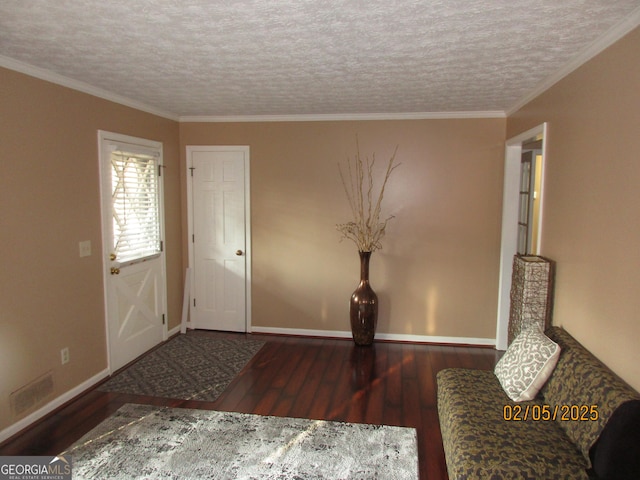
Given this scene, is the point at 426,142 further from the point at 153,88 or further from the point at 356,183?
the point at 153,88

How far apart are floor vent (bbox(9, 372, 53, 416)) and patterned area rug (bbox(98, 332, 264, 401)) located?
0.50 meters

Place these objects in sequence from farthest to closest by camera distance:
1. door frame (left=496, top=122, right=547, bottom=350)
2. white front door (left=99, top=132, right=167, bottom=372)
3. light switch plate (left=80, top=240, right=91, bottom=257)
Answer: door frame (left=496, top=122, right=547, bottom=350) < white front door (left=99, top=132, right=167, bottom=372) < light switch plate (left=80, top=240, right=91, bottom=257)

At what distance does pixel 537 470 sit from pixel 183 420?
2.27 meters

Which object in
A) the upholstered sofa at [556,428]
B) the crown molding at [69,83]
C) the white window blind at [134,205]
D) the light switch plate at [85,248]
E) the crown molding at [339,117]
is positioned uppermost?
the crown molding at [339,117]

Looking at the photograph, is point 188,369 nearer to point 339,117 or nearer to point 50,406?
point 50,406

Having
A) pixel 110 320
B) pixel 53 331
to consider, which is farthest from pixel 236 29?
pixel 110 320

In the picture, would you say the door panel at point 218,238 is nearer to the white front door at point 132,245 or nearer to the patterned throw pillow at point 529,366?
the white front door at point 132,245

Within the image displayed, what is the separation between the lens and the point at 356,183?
4512mm

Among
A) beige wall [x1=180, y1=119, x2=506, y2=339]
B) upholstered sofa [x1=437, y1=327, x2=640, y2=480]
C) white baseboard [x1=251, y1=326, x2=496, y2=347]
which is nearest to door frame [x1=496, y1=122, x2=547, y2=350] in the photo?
beige wall [x1=180, y1=119, x2=506, y2=339]

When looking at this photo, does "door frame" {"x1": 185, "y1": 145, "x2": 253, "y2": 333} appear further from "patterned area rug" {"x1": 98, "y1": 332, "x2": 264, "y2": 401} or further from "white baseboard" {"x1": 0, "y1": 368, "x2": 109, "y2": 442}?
"white baseboard" {"x1": 0, "y1": 368, "x2": 109, "y2": 442}

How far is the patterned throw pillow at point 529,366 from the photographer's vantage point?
2.38 m

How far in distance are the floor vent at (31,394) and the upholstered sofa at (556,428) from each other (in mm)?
2774

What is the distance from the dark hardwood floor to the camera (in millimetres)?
2754
